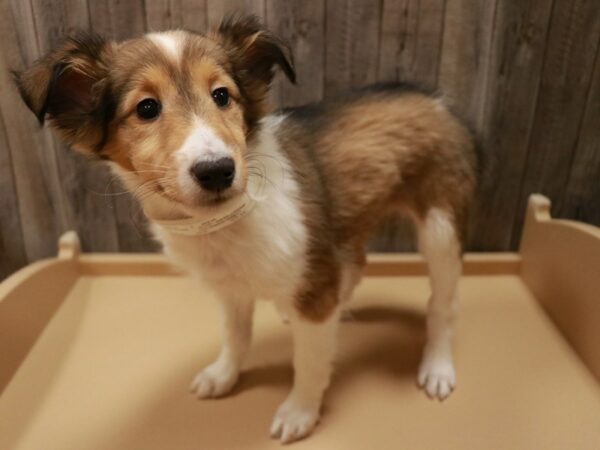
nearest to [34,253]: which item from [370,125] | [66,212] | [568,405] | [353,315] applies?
[66,212]

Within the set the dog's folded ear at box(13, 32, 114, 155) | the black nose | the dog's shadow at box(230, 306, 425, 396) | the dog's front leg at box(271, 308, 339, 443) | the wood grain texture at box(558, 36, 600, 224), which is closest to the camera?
the black nose

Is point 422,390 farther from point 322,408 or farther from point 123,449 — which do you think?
point 123,449

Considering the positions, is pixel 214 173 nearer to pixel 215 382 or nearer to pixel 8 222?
pixel 215 382

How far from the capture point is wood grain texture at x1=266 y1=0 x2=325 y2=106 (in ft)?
6.73

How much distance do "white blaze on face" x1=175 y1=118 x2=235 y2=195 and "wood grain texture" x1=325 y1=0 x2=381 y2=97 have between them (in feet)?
3.49

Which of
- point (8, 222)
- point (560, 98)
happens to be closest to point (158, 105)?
point (8, 222)

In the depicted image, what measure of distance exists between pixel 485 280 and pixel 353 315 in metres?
0.61

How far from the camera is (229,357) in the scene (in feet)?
6.17

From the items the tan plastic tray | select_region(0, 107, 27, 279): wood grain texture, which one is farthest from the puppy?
select_region(0, 107, 27, 279): wood grain texture

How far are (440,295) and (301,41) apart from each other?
1026mm

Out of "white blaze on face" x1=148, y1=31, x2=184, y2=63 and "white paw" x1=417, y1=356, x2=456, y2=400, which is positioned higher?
"white blaze on face" x1=148, y1=31, x2=184, y2=63

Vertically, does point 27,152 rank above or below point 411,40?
below

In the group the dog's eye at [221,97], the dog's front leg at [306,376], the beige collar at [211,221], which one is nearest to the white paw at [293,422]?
the dog's front leg at [306,376]

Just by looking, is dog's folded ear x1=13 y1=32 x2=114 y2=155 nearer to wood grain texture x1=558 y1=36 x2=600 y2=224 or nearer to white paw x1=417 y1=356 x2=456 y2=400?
white paw x1=417 y1=356 x2=456 y2=400
